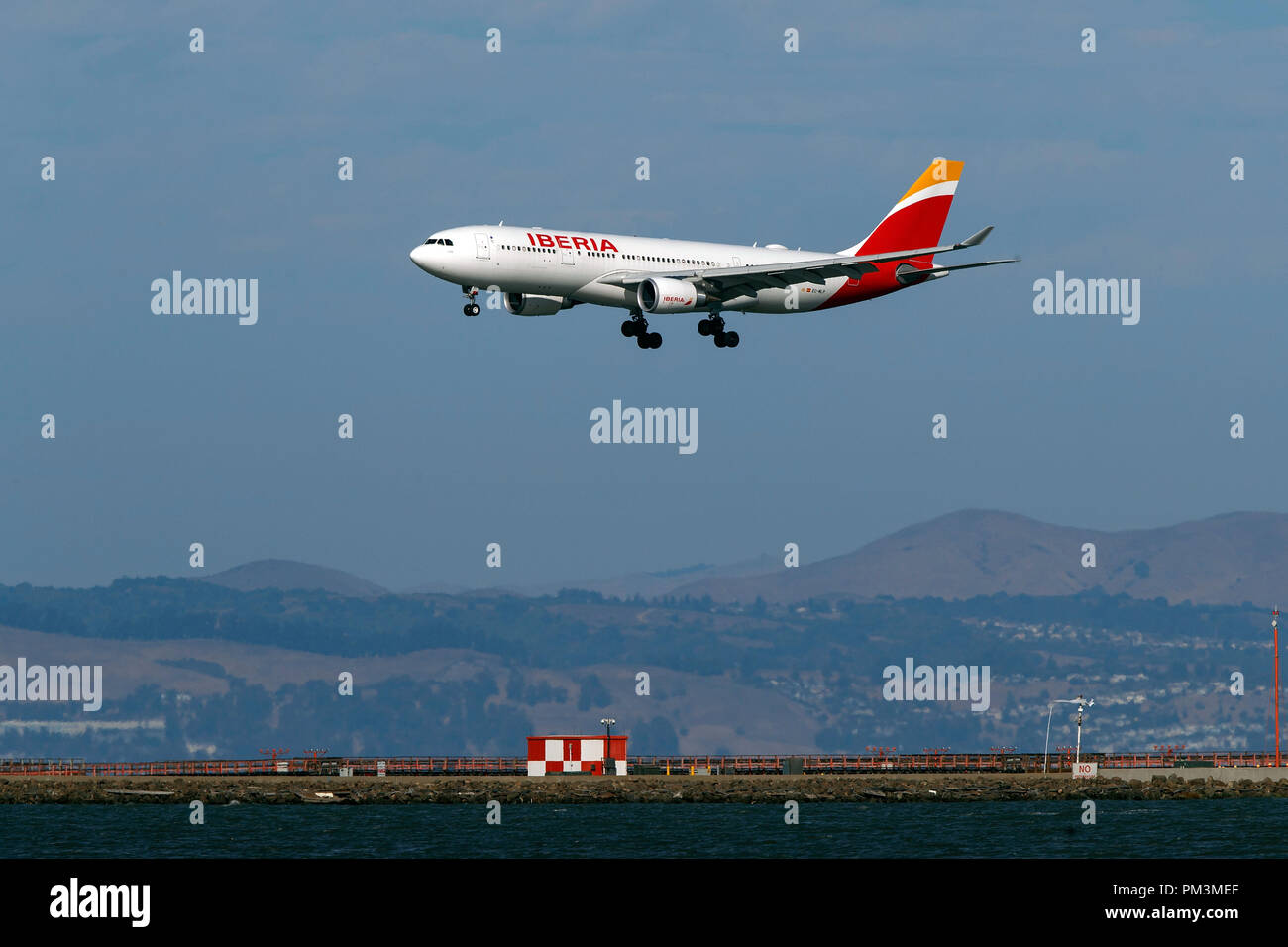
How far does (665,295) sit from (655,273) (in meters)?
2.20

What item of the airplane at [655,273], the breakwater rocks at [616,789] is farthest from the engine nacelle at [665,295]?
the breakwater rocks at [616,789]

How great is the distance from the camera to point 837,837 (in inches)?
3492

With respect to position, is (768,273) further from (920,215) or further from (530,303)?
(920,215)

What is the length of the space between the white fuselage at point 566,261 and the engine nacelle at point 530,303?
2.76ft

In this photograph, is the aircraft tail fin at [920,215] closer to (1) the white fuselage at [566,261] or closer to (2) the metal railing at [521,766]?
(1) the white fuselage at [566,261]

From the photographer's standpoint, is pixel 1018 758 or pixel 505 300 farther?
pixel 1018 758

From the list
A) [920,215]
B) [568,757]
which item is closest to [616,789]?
[568,757]

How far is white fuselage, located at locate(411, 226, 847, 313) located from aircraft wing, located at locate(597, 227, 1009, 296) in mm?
489

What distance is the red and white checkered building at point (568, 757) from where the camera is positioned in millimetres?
125312
